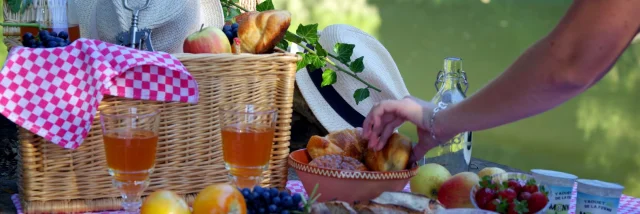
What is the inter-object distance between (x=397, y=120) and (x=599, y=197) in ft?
1.15

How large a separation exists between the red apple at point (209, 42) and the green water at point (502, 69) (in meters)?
2.21

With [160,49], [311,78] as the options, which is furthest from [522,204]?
[311,78]

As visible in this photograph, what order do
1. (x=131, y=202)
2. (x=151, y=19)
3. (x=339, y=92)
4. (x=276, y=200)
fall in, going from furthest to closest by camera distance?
(x=339, y=92) < (x=151, y=19) < (x=131, y=202) < (x=276, y=200)

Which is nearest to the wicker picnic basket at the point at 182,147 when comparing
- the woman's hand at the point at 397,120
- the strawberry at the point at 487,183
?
the woman's hand at the point at 397,120

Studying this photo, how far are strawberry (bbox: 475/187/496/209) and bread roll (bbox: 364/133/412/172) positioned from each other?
0.16m

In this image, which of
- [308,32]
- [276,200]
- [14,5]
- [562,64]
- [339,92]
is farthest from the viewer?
[339,92]

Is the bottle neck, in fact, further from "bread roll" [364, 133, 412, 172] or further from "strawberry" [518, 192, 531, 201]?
"strawberry" [518, 192, 531, 201]

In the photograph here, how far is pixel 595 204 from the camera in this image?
1.17 metres

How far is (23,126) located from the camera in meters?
1.15

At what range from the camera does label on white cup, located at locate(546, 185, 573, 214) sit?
1175 millimetres

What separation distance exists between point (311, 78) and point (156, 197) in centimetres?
103

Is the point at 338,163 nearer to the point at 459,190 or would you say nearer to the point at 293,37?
the point at 459,190

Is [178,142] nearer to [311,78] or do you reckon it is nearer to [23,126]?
[23,126]

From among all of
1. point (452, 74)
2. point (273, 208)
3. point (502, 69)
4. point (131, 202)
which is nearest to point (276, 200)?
point (273, 208)
